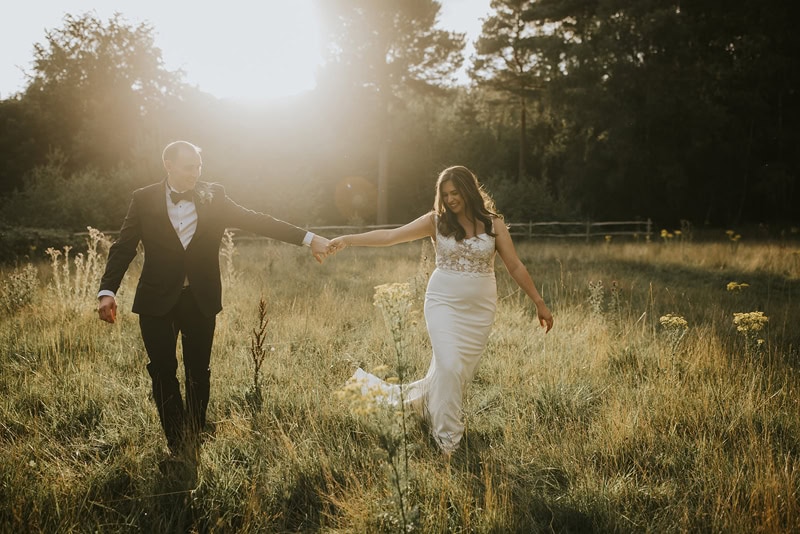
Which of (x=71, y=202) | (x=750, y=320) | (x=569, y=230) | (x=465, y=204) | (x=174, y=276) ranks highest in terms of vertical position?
(x=71, y=202)

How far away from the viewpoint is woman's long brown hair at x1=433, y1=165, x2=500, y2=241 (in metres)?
3.61

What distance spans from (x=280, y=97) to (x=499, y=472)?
27555mm

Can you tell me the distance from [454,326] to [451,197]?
3.17ft

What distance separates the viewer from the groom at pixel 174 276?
308 centimetres

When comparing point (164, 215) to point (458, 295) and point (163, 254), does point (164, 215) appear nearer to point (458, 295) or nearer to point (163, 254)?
point (163, 254)

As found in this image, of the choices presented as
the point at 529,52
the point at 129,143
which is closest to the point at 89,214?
the point at 129,143

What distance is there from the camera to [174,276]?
3119 millimetres

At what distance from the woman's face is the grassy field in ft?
3.14

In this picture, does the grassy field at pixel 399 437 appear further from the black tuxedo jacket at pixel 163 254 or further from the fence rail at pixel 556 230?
the fence rail at pixel 556 230

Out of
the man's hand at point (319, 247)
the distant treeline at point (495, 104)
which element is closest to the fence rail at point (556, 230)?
the distant treeline at point (495, 104)

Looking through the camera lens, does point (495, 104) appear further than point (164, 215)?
Yes

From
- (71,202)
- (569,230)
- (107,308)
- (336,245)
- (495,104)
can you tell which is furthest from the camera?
(495,104)

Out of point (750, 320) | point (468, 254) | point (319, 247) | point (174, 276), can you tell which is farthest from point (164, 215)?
point (750, 320)

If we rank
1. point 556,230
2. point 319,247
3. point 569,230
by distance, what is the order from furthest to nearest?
point 569,230 < point 556,230 < point 319,247
